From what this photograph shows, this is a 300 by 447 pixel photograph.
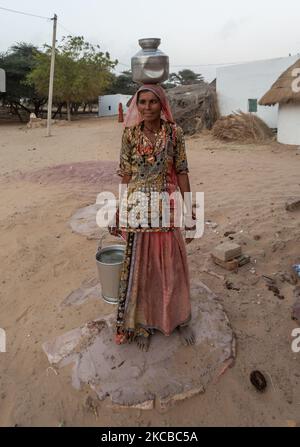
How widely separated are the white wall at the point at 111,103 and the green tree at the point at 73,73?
4326mm

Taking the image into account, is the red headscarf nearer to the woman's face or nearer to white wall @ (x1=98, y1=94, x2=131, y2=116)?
the woman's face

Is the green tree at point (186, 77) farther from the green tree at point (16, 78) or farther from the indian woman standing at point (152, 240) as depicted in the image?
the indian woman standing at point (152, 240)

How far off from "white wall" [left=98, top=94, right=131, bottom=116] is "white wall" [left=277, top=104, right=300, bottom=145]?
18671mm

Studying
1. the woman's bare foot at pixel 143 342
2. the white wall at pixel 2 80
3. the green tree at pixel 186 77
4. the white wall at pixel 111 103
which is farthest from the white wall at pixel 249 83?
the green tree at pixel 186 77

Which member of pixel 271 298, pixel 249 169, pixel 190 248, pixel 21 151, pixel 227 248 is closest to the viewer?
pixel 271 298

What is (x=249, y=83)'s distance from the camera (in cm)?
1355

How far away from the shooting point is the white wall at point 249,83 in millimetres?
12797

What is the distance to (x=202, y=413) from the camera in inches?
80.8

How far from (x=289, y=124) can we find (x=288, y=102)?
63 cm

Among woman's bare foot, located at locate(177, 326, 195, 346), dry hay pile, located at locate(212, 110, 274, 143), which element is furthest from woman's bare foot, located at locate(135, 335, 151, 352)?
dry hay pile, located at locate(212, 110, 274, 143)
